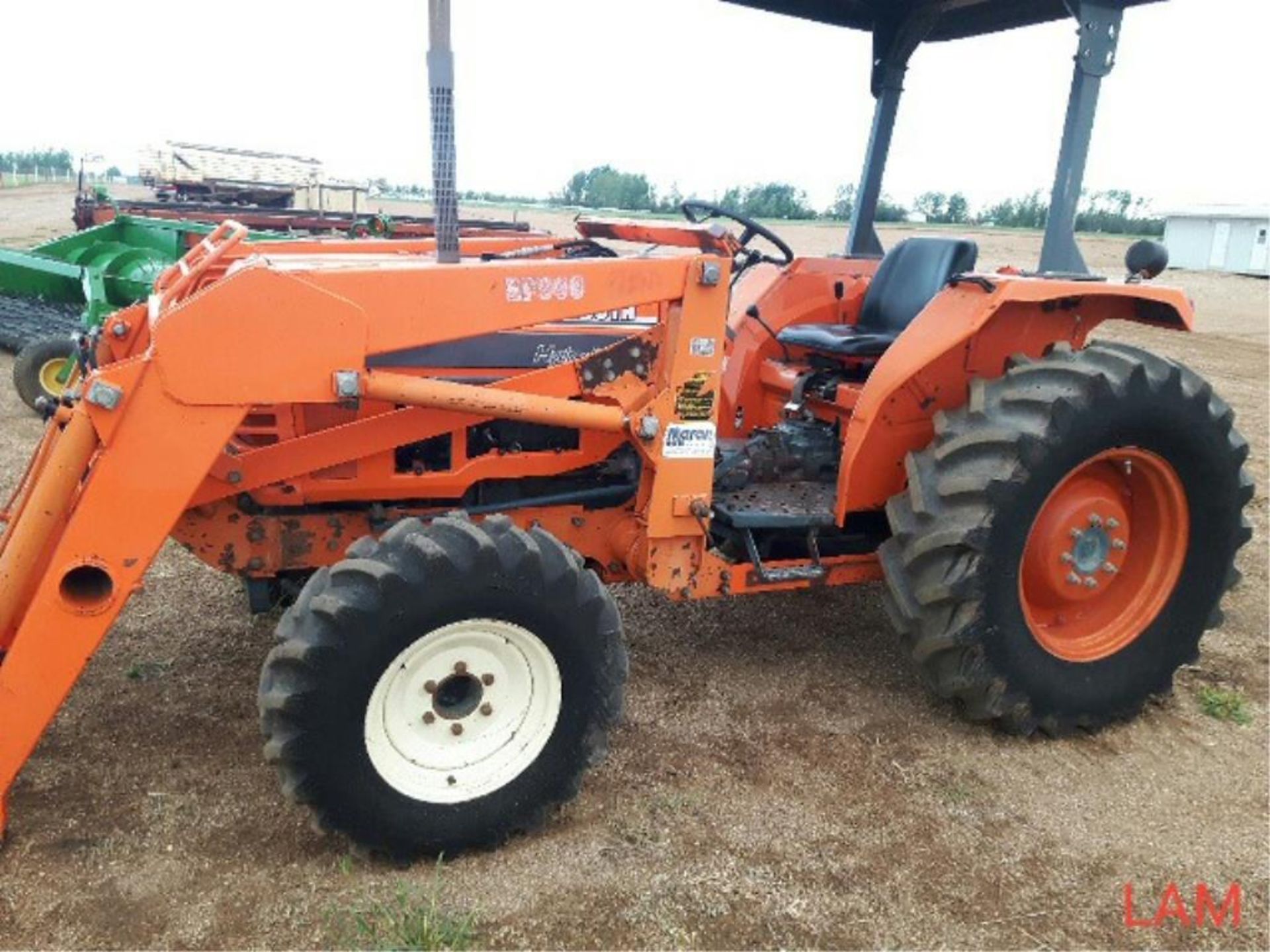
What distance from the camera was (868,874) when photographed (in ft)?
9.37

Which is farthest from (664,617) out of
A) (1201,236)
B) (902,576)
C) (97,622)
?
(1201,236)

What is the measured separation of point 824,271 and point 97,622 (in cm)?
323

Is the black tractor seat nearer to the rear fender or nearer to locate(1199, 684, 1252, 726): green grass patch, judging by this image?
the rear fender

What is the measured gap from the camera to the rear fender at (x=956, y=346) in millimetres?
3566

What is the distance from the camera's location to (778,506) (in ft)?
12.5

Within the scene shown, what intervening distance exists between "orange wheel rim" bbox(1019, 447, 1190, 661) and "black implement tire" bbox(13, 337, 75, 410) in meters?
6.95

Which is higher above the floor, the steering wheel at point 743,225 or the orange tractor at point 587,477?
the steering wheel at point 743,225

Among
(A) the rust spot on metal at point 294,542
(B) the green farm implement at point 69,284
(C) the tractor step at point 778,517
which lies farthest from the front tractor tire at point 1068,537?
(B) the green farm implement at point 69,284

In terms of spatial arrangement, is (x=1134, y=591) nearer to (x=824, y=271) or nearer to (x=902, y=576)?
(x=902, y=576)

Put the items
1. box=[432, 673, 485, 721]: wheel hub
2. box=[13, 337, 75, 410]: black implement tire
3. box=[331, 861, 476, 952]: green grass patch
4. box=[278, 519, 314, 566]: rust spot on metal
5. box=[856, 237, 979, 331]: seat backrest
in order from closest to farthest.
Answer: box=[331, 861, 476, 952]: green grass patch
box=[432, 673, 485, 721]: wheel hub
box=[278, 519, 314, 566]: rust spot on metal
box=[856, 237, 979, 331]: seat backrest
box=[13, 337, 75, 410]: black implement tire

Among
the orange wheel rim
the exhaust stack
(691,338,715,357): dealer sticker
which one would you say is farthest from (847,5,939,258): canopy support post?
the exhaust stack

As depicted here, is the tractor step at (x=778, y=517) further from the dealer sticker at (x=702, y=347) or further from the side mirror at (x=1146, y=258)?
the side mirror at (x=1146, y=258)

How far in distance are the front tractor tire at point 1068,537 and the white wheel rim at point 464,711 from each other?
52.0 inches

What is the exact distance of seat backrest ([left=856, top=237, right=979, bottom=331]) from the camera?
4.33m
